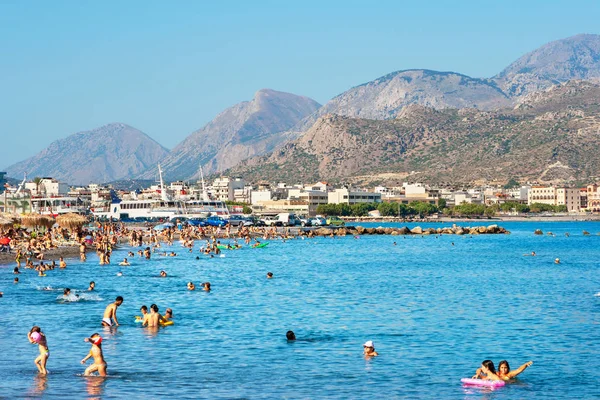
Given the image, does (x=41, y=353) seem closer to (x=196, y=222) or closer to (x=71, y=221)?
(x=71, y=221)

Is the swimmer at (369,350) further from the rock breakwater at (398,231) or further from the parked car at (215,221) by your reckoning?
the parked car at (215,221)

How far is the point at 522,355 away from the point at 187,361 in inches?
479

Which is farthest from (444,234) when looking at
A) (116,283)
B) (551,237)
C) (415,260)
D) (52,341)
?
(52,341)

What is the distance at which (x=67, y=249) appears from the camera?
301 ft

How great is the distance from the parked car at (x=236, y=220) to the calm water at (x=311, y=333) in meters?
105

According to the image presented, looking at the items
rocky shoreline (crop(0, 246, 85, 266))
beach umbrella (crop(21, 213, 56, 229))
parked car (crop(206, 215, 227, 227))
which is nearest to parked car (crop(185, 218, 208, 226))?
parked car (crop(206, 215, 227, 227))

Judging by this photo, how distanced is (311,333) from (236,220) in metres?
147

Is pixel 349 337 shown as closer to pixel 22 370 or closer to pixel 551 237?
pixel 22 370

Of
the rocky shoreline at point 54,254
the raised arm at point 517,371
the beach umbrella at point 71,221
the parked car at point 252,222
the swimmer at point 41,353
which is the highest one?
the beach umbrella at point 71,221

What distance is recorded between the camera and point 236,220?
18362cm

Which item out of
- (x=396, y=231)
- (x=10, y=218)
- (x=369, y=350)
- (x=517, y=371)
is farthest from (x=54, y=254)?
(x=396, y=231)

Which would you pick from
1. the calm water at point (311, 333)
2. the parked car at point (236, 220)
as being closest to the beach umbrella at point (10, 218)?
the calm water at point (311, 333)

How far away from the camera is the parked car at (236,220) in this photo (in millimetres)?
180125

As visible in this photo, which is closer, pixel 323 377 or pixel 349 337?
pixel 323 377
